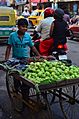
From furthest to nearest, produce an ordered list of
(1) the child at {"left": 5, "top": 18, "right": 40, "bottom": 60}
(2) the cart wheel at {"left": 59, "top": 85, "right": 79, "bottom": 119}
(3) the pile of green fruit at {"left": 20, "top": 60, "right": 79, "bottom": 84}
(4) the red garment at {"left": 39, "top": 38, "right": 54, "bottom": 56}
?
(4) the red garment at {"left": 39, "top": 38, "right": 54, "bottom": 56}, (1) the child at {"left": 5, "top": 18, "right": 40, "bottom": 60}, (2) the cart wheel at {"left": 59, "top": 85, "right": 79, "bottom": 119}, (3) the pile of green fruit at {"left": 20, "top": 60, "right": 79, "bottom": 84}

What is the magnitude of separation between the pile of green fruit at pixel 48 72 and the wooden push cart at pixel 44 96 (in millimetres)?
102

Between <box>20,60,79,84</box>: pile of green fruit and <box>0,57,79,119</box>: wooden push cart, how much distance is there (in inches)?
4.0

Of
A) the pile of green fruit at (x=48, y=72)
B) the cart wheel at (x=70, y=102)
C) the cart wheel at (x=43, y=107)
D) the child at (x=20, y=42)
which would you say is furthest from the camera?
the child at (x=20, y=42)

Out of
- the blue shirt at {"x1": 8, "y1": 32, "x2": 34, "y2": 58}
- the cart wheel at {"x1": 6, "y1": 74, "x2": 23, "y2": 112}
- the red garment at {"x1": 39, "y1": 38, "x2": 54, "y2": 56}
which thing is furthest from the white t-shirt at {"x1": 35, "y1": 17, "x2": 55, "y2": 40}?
the cart wheel at {"x1": 6, "y1": 74, "x2": 23, "y2": 112}

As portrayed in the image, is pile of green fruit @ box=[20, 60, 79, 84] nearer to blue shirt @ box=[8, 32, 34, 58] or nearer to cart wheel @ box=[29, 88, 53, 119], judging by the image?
cart wheel @ box=[29, 88, 53, 119]

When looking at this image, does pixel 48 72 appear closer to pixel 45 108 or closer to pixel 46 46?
pixel 45 108

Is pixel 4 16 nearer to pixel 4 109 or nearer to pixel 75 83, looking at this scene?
pixel 4 109

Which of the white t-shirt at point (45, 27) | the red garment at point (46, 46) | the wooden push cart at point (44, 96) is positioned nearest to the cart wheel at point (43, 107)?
the wooden push cart at point (44, 96)

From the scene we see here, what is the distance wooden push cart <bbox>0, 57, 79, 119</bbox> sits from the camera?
16.3 feet

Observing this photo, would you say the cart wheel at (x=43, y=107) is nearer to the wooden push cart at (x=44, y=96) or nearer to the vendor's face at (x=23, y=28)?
the wooden push cart at (x=44, y=96)

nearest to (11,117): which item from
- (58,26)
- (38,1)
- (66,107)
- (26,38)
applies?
(66,107)

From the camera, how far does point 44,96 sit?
16.7ft

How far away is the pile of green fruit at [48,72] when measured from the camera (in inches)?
205

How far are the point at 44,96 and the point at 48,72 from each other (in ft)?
1.86
